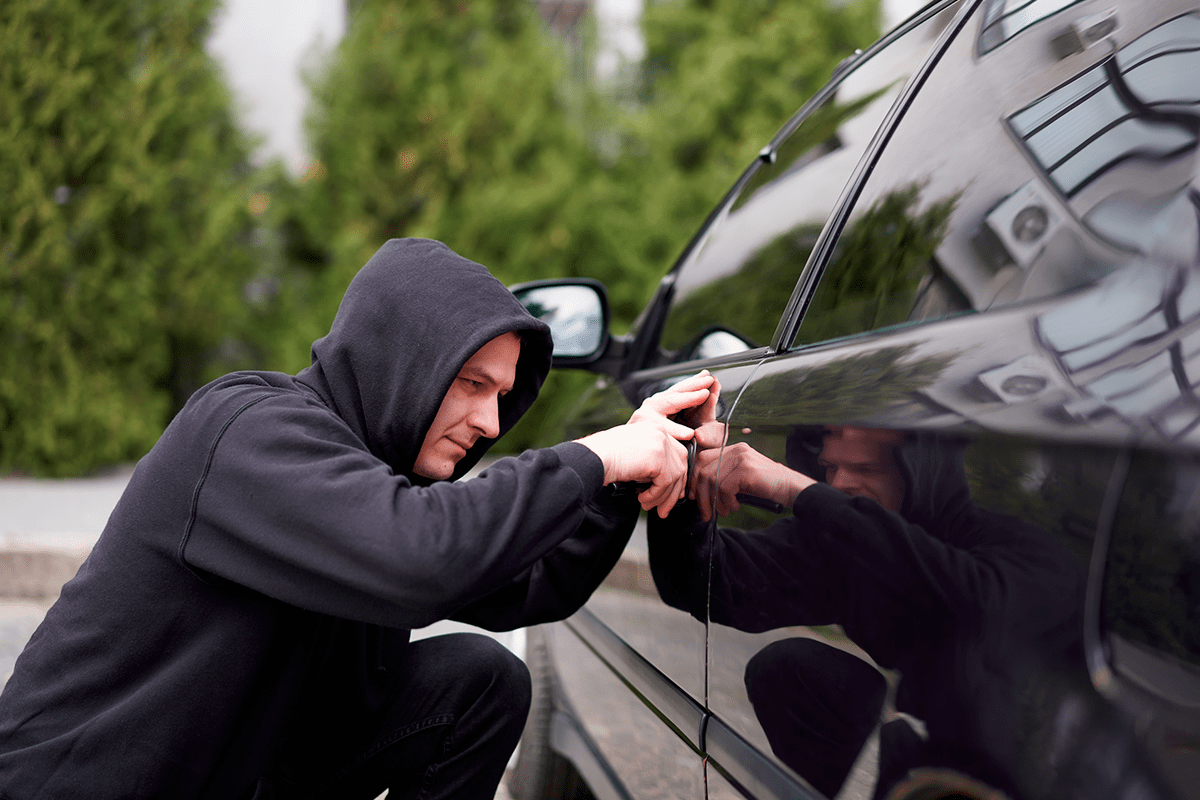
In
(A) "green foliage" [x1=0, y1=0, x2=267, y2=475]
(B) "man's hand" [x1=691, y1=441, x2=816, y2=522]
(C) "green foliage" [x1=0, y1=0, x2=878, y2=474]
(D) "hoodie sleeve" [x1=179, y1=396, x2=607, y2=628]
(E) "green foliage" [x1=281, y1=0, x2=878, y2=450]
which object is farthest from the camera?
(E) "green foliage" [x1=281, y1=0, x2=878, y2=450]

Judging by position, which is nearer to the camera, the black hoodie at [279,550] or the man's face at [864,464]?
the man's face at [864,464]

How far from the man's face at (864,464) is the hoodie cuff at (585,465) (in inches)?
16.6

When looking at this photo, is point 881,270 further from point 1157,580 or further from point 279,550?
point 279,550

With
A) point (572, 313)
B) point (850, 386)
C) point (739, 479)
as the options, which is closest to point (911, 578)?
point (850, 386)

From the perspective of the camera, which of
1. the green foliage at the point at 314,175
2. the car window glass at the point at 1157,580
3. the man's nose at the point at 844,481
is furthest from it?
the green foliage at the point at 314,175

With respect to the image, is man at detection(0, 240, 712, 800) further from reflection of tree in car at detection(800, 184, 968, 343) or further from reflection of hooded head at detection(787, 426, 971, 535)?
reflection of hooded head at detection(787, 426, 971, 535)

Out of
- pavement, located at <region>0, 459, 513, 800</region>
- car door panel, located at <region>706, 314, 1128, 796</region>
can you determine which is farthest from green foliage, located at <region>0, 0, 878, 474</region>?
car door panel, located at <region>706, 314, 1128, 796</region>

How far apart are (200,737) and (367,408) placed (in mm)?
554

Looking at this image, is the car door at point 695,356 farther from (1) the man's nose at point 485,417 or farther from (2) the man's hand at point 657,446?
(1) the man's nose at point 485,417

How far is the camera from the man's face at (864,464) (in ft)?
2.95

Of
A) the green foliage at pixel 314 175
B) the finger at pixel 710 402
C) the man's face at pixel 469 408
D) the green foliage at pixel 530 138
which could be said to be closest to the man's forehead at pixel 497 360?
the man's face at pixel 469 408

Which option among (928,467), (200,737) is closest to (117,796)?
(200,737)

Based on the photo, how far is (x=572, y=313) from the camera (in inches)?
94.4

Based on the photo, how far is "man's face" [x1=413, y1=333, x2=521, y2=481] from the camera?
158 centimetres
